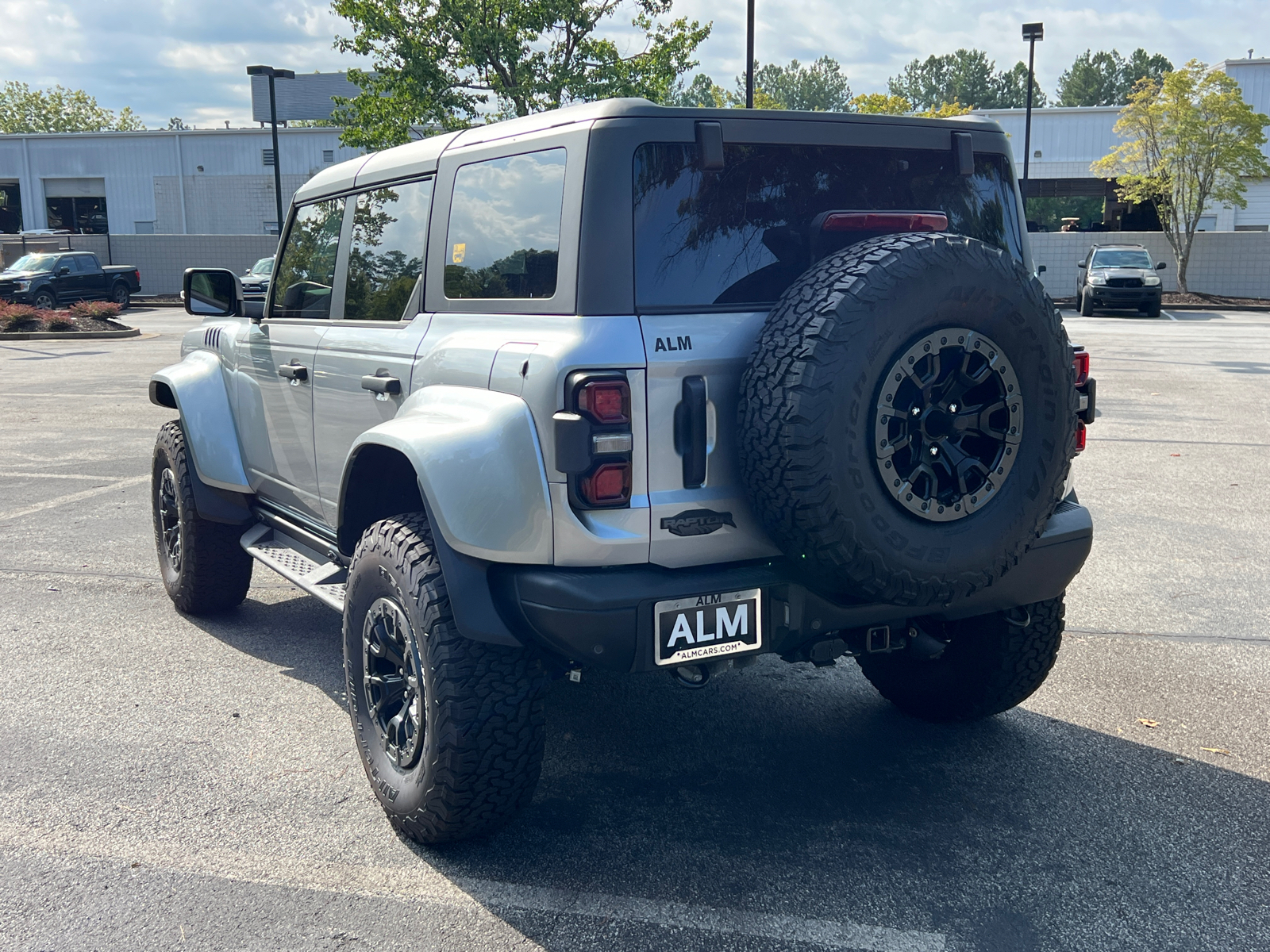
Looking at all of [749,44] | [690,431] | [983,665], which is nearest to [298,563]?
[690,431]

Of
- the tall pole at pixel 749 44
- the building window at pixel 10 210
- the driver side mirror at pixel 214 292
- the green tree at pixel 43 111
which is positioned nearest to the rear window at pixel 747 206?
the driver side mirror at pixel 214 292

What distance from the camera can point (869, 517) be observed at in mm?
2822

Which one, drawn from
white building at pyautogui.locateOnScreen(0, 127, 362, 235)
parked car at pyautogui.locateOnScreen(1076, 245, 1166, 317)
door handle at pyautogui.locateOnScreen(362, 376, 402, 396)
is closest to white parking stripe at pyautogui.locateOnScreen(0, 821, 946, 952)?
door handle at pyautogui.locateOnScreen(362, 376, 402, 396)

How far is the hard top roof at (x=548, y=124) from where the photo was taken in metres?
3.02

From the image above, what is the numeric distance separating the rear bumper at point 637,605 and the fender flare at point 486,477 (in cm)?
10

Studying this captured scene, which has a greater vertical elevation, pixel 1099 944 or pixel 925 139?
pixel 925 139

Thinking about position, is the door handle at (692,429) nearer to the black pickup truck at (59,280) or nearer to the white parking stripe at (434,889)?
the white parking stripe at (434,889)

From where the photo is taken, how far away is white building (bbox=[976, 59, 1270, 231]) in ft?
140

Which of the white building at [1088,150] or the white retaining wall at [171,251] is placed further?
the white building at [1088,150]

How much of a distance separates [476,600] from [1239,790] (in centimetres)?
248

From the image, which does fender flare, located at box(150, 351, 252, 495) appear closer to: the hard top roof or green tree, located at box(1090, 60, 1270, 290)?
the hard top roof

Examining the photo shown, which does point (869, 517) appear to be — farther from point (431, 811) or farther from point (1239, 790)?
point (1239, 790)

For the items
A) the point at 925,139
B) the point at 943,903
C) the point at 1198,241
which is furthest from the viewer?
the point at 1198,241

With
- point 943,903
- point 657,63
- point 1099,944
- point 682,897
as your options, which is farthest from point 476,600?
point 657,63
